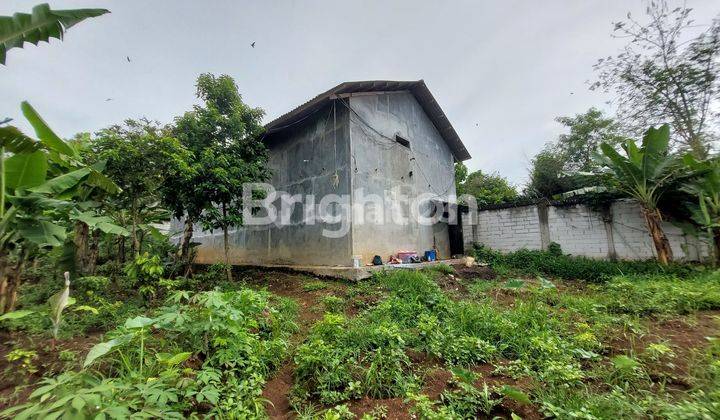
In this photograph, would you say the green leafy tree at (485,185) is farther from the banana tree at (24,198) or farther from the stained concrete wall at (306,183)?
the banana tree at (24,198)

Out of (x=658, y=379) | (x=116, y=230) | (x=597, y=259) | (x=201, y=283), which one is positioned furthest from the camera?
(x=597, y=259)

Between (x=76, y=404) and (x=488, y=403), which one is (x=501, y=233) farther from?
(x=76, y=404)

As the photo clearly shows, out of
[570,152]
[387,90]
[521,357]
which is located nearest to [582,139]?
[570,152]

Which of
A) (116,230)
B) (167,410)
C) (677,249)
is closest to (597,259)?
(677,249)

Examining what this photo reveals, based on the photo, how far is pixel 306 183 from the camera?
7859 millimetres

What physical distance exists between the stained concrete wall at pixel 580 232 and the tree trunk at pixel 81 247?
33.8ft

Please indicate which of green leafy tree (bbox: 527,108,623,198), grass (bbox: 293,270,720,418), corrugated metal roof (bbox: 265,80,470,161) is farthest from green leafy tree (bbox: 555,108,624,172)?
grass (bbox: 293,270,720,418)

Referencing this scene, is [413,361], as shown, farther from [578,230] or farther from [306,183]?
[578,230]

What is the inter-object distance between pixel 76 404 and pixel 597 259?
10.2 m

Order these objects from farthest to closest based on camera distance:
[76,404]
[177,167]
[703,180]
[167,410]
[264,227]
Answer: [264,227], [703,180], [177,167], [167,410], [76,404]

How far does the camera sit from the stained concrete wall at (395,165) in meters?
7.15

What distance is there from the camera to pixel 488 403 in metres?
2.11

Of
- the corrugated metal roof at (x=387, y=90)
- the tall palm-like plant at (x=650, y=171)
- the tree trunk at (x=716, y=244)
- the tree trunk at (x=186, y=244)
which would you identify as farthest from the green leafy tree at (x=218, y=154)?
the tree trunk at (x=716, y=244)

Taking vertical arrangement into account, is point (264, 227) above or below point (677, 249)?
above
